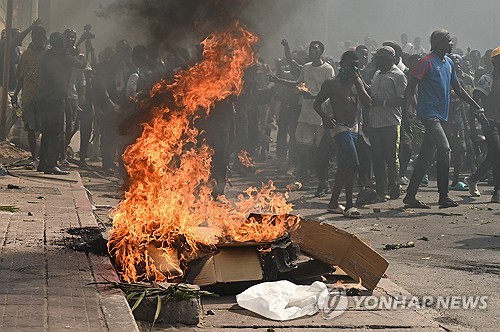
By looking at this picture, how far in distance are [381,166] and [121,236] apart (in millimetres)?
7437

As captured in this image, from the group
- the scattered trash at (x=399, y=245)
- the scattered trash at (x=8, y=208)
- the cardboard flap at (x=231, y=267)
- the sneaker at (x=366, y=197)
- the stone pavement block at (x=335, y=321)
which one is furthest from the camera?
the sneaker at (x=366, y=197)

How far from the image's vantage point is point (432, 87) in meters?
12.6

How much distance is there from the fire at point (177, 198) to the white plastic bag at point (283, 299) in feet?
1.81

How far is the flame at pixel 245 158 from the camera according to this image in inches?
694

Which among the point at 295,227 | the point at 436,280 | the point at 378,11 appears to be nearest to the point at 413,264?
the point at 436,280

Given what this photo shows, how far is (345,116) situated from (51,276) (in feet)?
21.6

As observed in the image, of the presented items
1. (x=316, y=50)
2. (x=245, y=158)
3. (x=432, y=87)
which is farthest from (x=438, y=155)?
(x=245, y=158)

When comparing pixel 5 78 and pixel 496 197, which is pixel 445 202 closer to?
pixel 496 197

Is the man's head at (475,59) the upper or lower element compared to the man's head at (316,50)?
upper

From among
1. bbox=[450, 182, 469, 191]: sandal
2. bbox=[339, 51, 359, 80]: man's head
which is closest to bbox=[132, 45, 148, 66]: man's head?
bbox=[339, 51, 359, 80]: man's head

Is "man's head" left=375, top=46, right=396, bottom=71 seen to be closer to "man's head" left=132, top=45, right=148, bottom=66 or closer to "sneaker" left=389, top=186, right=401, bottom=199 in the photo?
"sneaker" left=389, top=186, right=401, bottom=199

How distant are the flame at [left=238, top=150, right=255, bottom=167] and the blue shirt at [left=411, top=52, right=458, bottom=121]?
5.30 metres

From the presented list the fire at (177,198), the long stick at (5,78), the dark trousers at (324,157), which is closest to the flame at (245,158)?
the dark trousers at (324,157)

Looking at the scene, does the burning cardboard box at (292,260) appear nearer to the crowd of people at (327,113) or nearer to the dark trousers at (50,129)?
the crowd of people at (327,113)
